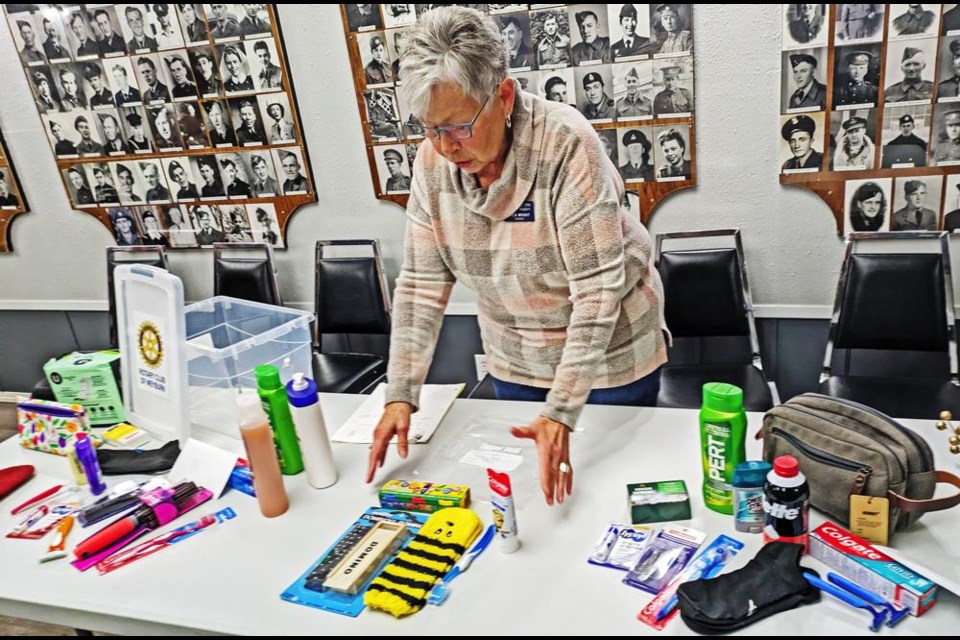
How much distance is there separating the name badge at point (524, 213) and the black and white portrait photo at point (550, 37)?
1.25m

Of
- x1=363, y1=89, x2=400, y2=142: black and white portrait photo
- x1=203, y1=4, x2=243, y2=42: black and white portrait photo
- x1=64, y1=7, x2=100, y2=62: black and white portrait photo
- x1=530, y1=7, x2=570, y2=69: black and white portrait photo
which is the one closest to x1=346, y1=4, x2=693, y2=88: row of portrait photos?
x1=530, y1=7, x2=570, y2=69: black and white portrait photo

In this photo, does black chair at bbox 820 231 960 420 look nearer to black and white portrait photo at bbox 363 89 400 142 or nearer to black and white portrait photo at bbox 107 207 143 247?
black and white portrait photo at bbox 363 89 400 142

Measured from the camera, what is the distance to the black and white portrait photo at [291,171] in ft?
9.34

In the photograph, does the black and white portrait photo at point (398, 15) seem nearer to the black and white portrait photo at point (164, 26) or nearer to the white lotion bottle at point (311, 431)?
the black and white portrait photo at point (164, 26)

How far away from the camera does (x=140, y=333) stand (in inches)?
65.3

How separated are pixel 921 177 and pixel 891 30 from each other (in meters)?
0.48

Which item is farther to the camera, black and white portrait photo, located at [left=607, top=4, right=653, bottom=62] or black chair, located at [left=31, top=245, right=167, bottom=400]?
black chair, located at [left=31, top=245, right=167, bottom=400]

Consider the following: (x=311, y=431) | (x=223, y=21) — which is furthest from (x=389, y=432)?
(x=223, y=21)

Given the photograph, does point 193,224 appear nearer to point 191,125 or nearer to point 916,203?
point 191,125

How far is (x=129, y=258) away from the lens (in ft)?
11.0

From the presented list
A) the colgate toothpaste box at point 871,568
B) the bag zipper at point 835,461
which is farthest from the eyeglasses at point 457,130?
the colgate toothpaste box at point 871,568

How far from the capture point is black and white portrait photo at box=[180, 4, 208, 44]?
2719 mm

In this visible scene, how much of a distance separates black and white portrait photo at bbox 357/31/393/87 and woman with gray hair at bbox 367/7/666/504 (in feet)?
4.29

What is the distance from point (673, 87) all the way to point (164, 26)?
2.09 m
